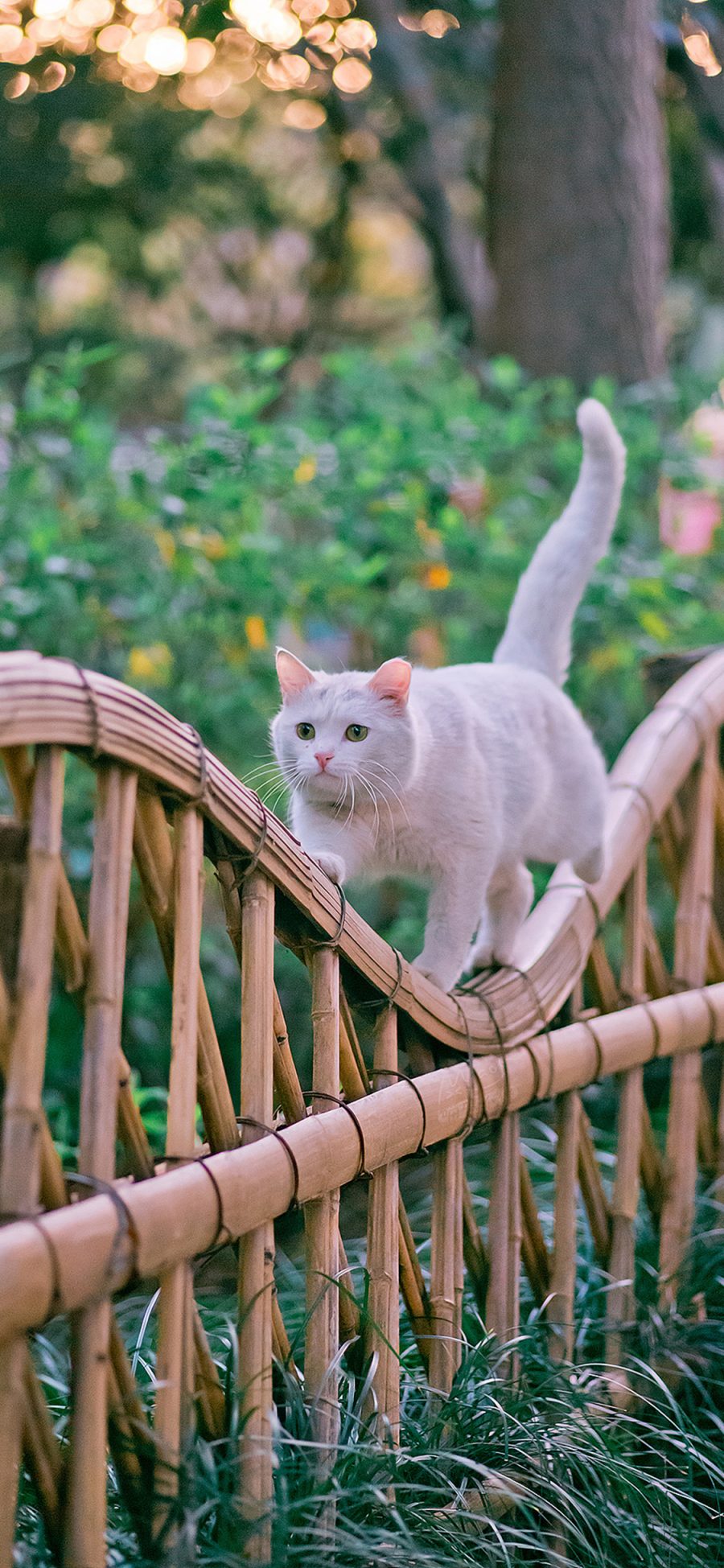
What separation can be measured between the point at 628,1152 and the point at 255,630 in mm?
1238

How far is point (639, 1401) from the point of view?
2.07m

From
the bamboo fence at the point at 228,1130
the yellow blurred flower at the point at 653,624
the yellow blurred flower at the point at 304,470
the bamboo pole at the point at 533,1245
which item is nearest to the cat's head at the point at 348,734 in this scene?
the bamboo fence at the point at 228,1130

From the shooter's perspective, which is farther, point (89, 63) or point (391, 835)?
point (89, 63)

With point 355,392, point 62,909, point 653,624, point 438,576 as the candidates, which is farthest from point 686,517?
point 62,909

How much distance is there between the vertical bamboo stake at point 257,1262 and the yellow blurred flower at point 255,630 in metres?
1.42

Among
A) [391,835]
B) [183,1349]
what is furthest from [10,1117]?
[391,835]

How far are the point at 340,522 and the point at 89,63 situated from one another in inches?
Answer: 84.3

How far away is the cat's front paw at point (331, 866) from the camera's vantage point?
5.20 feet

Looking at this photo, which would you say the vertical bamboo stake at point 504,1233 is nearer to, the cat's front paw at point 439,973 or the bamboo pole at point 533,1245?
the bamboo pole at point 533,1245

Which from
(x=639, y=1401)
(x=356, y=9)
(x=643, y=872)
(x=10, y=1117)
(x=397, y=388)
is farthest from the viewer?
(x=356, y=9)

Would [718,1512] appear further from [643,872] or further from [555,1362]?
[643,872]

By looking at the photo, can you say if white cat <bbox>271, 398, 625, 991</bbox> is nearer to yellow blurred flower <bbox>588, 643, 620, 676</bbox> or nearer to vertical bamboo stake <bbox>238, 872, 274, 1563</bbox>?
vertical bamboo stake <bbox>238, 872, 274, 1563</bbox>

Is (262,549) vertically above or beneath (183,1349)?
above

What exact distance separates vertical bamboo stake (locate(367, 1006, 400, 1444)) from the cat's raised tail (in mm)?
849
